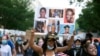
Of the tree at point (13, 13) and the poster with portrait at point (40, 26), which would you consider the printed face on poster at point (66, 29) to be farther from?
the tree at point (13, 13)

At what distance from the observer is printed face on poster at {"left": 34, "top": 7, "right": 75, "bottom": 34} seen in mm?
11000

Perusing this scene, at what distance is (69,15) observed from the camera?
11703 mm

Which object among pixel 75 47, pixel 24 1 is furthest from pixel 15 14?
pixel 75 47

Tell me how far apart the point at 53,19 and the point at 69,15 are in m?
0.39

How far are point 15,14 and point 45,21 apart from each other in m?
55.4

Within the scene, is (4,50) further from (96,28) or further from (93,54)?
(96,28)

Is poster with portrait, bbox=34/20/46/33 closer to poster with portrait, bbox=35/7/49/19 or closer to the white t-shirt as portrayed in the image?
poster with portrait, bbox=35/7/49/19

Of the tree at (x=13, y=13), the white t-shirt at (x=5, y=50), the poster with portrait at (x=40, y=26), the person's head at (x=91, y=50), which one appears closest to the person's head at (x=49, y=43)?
the person's head at (x=91, y=50)

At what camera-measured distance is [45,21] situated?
11.2 m

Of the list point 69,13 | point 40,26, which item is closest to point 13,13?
point 69,13

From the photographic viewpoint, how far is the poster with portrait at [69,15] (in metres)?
11.2

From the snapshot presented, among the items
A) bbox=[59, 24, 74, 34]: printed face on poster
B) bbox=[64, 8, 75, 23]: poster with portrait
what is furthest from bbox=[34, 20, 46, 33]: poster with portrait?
bbox=[64, 8, 75, 23]: poster with portrait

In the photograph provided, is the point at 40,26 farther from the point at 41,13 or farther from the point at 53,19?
the point at 53,19

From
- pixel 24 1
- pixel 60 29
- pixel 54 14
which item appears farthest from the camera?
pixel 24 1
